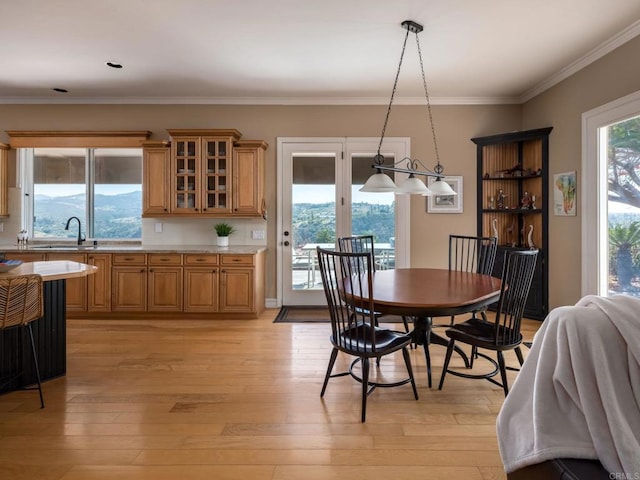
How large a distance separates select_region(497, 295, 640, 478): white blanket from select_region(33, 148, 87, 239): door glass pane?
5.47 m

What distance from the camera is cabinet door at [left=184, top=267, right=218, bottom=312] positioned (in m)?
4.34

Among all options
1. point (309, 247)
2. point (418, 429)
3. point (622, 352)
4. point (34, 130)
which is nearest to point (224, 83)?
point (309, 247)

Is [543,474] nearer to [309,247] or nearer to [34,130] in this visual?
[309,247]

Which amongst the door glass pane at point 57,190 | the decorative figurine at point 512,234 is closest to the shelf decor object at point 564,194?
the decorative figurine at point 512,234

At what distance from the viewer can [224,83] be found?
14.3 feet

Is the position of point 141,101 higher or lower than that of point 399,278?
higher

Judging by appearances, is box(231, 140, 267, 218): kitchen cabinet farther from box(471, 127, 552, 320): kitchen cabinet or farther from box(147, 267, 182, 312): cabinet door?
box(471, 127, 552, 320): kitchen cabinet

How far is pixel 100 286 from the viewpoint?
14.3ft

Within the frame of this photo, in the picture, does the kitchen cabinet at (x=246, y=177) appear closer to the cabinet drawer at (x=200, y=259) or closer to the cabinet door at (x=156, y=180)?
the cabinet drawer at (x=200, y=259)

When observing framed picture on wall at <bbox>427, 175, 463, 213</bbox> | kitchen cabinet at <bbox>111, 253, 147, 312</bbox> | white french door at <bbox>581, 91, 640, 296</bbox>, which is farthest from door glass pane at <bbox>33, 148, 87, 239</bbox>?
white french door at <bbox>581, 91, 640, 296</bbox>

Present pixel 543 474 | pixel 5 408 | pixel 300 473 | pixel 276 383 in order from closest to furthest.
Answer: pixel 543 474 < pixel 300 473 < pixel 5 408 < pixel 276 383

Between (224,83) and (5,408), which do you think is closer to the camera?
(5,408)

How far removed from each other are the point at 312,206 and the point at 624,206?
10.6 ft

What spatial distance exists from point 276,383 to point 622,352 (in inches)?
85.5
